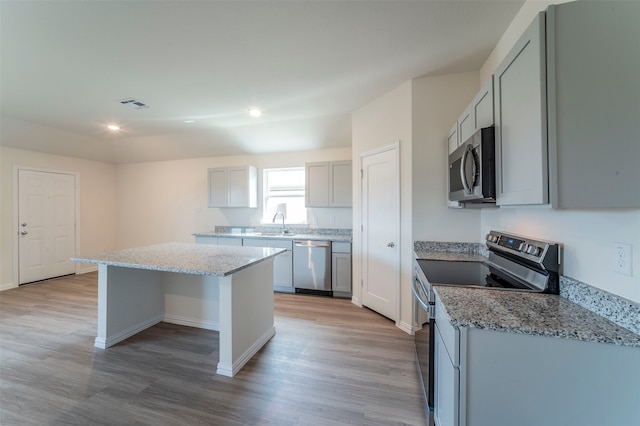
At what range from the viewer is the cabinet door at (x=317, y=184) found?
4277mm

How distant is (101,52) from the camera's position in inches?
85.8

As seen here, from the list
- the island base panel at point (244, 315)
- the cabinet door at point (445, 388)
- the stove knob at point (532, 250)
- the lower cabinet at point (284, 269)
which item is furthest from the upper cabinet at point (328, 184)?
the cabinet door at point (445, 388)

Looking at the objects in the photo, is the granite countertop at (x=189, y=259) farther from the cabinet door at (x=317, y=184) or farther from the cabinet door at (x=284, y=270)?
the cabinet door at (x=317, y=184)

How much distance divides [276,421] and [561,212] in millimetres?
2067

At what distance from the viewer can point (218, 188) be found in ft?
16.1

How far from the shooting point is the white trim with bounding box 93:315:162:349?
2.46m

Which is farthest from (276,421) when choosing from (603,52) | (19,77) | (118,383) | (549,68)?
(19,77)

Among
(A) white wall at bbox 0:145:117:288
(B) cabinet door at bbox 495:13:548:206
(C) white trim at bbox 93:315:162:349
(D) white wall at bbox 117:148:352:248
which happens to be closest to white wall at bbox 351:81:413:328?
(B) cabinet door at bbox 495:13:548:206

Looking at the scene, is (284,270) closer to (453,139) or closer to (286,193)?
(286,193)

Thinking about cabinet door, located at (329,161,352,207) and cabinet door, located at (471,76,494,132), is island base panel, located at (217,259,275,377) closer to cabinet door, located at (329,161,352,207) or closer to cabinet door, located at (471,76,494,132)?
cabinet door, located at (329,161,352,207)

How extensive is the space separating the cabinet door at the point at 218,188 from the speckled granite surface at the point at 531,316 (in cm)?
437

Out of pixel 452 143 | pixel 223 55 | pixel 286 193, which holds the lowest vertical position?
pixel 286 193

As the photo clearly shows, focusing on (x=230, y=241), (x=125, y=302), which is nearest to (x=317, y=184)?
(x=230, y=241)

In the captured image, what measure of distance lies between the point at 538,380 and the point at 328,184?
139 inches
